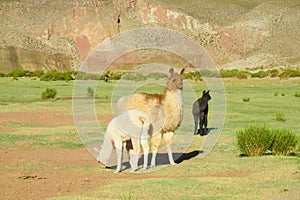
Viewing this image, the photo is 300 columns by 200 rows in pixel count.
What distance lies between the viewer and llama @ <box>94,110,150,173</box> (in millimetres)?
11742

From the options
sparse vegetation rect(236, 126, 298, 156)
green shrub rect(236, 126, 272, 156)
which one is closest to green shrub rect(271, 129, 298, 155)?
sparse vegetation rect(236, 126, 298, 156)

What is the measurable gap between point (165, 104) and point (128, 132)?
1068 millimetres

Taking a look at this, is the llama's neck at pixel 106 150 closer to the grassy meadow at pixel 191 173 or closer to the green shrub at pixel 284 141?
the grassy meadow at pixel 191 173

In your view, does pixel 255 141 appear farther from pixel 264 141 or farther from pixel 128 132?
pixel 128 132

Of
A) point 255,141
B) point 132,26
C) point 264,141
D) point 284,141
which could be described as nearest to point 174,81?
point 255,141

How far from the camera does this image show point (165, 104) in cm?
1234

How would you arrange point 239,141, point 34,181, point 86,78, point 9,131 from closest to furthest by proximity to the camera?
point 34,181, point 239,141, point 9,131, point 86,78

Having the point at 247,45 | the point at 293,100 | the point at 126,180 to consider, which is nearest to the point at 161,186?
the point at 126,180

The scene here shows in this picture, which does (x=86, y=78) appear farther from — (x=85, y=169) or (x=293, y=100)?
(x=85, y=169)

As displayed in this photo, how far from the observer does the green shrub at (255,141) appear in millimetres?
13711

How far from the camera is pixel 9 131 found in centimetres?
1848

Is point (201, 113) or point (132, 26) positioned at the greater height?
point (132, 26)

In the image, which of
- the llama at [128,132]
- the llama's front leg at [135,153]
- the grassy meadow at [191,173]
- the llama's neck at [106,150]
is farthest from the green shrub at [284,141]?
the llama's neck at [106,150]

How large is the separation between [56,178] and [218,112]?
51.1 ft
